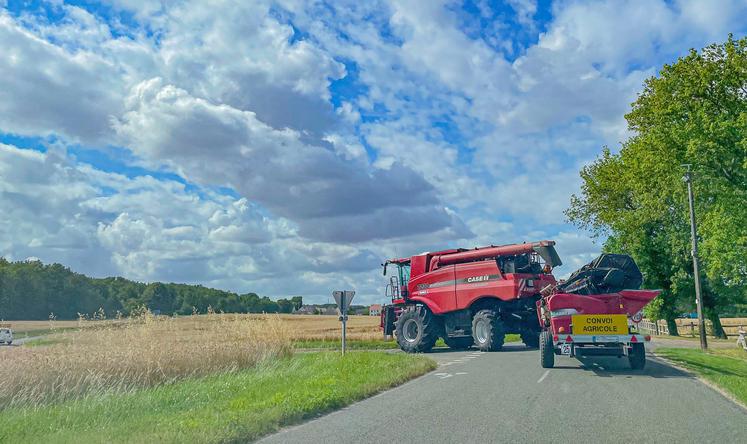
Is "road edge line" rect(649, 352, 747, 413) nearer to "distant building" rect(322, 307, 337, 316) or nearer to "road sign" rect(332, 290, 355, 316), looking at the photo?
"road sign" rect(332, 290, 355, 316)

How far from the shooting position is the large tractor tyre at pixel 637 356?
15.1 meters

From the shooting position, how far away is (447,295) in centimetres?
2319

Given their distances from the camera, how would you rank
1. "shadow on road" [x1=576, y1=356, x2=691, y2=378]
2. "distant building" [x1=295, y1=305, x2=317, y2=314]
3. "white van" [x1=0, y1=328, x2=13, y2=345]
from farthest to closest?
1. "distant building" [x1=295, y1=305, x2=317, y2=314]
2. "white van" [x1=0, y1=328, x2=13, y2=345]
3. "shadow on road" [x1=576, y1=356, x2=691, y2=378]

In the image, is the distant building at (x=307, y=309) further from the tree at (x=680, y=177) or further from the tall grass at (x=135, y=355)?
the tall grass at (x=135, y=355)

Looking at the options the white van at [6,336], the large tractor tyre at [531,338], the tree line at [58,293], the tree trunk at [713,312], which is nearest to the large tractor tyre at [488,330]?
the large tractor tyre at [531,338]

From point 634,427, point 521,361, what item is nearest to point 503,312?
point 521,361

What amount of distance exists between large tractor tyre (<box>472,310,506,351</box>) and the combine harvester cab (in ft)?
18.5

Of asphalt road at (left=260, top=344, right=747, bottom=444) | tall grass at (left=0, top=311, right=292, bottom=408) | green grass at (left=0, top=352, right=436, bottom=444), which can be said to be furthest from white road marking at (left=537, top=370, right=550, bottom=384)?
tall grass at (left=0, top=311, right=292, bottom=408)

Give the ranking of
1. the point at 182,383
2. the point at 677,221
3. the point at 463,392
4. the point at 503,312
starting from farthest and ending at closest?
1. the point at 677,221
2. the point at 503,312
3. the point at 182,383
4. the point at 463,392

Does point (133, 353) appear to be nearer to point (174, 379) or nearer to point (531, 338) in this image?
point (174, 379)

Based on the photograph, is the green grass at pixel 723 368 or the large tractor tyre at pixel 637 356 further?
the large tractor tyre at pixel 637 356

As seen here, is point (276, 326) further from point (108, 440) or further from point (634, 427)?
point (634, 427)

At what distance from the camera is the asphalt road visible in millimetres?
7840

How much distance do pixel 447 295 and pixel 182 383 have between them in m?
11.5
